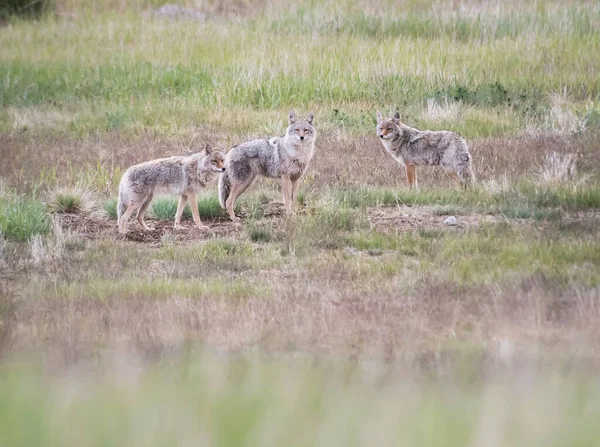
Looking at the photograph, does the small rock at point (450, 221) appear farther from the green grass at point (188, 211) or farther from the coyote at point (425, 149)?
the green grass at point (188, 211)

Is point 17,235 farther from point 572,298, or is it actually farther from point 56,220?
point 572,298

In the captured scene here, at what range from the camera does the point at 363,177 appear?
1070cm

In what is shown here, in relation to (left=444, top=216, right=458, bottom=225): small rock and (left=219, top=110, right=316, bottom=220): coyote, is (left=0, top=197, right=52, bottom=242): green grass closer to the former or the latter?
(left=219, top=110, right=316, bottom=220): coyote

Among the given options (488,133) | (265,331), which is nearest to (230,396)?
(265,331)

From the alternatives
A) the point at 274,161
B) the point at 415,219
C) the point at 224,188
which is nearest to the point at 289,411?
the point at 415,219

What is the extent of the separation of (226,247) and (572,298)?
10.5ft

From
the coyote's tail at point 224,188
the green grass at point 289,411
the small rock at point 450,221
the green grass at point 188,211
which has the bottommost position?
the green grass at point 188,211

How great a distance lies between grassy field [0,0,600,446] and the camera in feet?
15.0

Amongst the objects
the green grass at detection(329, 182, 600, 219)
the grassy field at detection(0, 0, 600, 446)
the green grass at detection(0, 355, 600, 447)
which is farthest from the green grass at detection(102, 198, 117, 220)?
the green grass at detection(0, 355, 600, 447)

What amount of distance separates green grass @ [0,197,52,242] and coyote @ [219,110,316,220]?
183 centimetres

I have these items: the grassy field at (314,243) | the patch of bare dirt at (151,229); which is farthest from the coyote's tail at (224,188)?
the patch of bare dirt at (151,229)

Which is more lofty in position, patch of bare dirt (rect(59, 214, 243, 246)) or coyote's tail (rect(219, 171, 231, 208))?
coyote's tail (rect(219, 171, 231, 208))

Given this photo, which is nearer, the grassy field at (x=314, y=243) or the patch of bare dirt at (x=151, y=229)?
the grassy field at (x=314, y=243)

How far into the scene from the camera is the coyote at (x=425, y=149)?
1029cm
